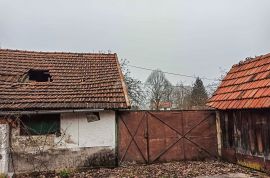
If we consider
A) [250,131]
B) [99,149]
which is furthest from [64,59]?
[250,131]

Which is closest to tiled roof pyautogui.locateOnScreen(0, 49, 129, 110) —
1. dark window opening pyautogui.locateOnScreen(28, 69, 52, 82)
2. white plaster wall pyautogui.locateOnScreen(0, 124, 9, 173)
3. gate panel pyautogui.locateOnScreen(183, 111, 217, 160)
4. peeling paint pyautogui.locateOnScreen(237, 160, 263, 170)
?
dark window opening pyautogui.locateOnScreen(28, 69, 52, 82)

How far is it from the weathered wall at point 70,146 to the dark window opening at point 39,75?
3.22 meters

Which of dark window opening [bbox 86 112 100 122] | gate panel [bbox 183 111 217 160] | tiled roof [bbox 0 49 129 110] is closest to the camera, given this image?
tiled roof [bbox 0 49 129 110]

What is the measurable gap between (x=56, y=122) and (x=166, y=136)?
186 inches

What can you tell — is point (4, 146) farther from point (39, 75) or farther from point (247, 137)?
point (247, 137)

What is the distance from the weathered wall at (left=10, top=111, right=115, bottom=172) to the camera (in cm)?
1072

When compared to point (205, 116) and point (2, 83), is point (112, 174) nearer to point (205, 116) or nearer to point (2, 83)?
point (205, 116)

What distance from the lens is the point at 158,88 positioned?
38531 mm


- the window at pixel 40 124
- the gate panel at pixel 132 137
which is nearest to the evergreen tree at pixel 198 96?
the gate panel at pixel 132 137

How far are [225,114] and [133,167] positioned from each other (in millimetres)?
4570

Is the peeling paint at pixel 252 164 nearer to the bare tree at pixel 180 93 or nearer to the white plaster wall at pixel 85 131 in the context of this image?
the white plaster wall at pixel 85 131

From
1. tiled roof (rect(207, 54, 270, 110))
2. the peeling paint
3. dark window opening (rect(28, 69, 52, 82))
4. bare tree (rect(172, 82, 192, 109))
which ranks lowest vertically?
the peeling paint

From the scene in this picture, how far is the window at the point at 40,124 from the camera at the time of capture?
1084 cm

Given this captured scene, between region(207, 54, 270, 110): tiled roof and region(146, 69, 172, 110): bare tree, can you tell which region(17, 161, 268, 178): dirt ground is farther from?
region(146, 69, 172, 110): bare tree
